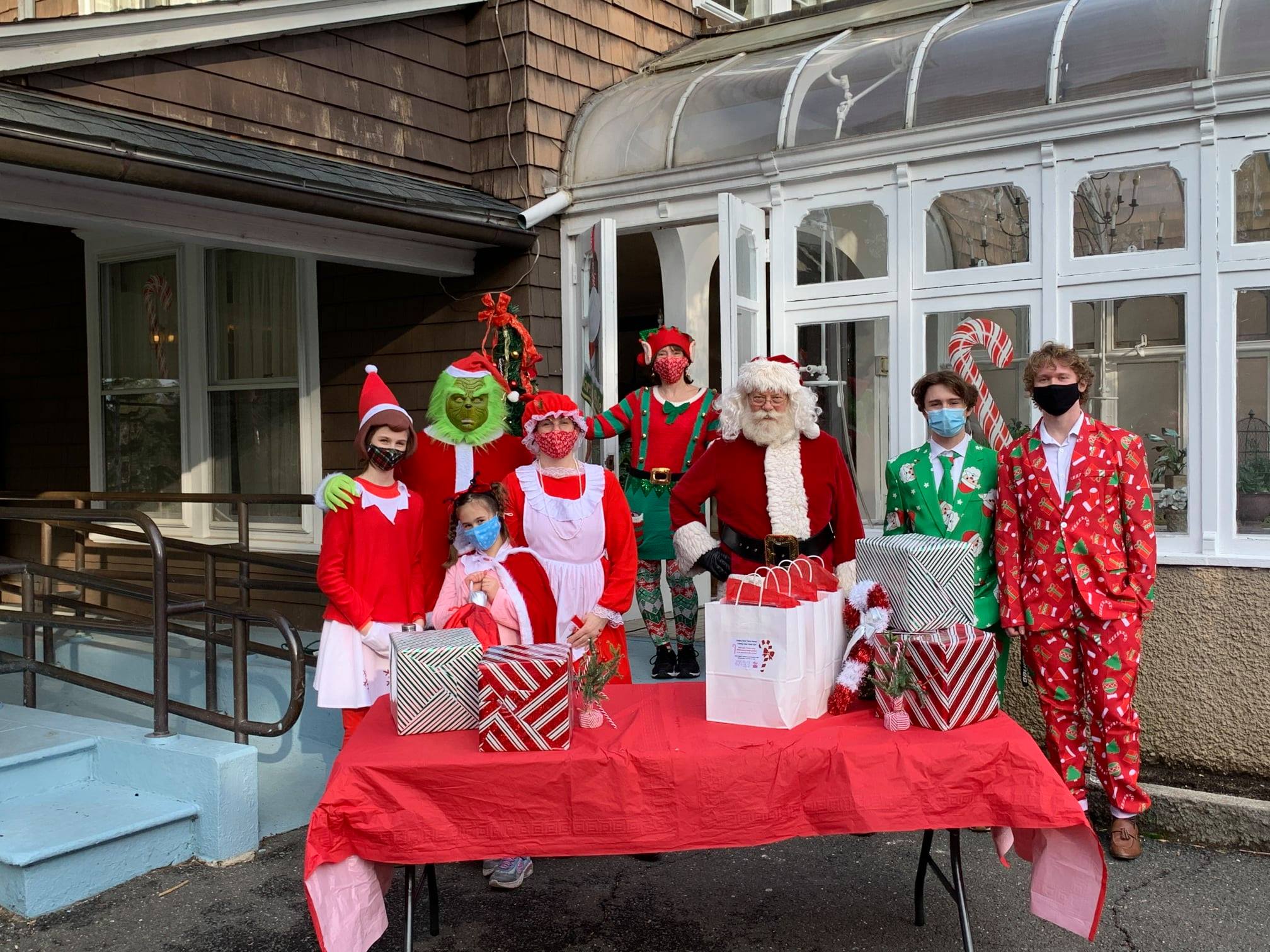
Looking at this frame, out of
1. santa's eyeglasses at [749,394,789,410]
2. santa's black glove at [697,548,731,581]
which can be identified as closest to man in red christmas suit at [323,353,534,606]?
santa's black glove at [697,548,731,581]

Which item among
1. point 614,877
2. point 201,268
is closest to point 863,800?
point 614,877

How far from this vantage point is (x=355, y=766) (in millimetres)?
2641

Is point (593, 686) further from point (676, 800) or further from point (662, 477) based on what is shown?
point (662, 477)

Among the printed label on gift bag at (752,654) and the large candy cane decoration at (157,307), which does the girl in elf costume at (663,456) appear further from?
the large candy cane decoration at (157,307)

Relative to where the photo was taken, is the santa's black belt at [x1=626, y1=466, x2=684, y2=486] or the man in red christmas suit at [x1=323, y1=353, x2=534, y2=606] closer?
the man in red christmas suit at [x1=323, y1=353, x2=534, y2=606]

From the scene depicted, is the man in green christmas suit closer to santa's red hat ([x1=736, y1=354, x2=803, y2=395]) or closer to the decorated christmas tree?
santa's red hat ([x1=736, y1=354, x2=803, y2=395])

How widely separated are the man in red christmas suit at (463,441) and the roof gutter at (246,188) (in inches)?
57.5

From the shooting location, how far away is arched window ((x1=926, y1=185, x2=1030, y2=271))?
5.18 metres

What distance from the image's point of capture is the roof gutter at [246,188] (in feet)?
14.5

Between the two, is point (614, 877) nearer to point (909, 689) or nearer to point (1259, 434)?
point (909, 689)

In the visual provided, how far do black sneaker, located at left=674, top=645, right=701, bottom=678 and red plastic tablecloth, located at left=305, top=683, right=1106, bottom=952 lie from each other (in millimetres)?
2733

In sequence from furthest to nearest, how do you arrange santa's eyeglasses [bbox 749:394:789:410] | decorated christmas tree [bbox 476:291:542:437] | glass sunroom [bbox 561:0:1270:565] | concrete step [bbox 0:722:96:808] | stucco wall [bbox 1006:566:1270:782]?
decorated christmas tree [bbox 476:291:542:437] < glass sunroom [bbox 561:0:1270:565] < stucco wall [bbox 1006:566:1270:782] < concrete step [bbox 0:722:96:808] < santa's eyeglasses [bbox 749:394:789:410]

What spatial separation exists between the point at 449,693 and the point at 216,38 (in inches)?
157

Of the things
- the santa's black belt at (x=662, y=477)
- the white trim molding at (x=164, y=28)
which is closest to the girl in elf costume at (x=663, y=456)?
the santa's black belt at (x=662, y=477)
